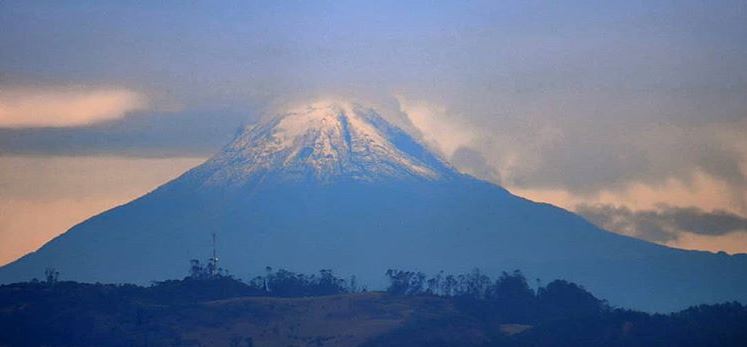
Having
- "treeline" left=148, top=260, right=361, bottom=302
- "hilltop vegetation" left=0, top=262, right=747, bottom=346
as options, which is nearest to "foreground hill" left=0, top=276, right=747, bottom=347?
"hilltop vegetation" left=0, top=262, right=747, bottom=346

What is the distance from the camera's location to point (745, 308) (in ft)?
432

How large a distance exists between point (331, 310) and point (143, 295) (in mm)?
14877

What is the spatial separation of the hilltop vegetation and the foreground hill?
71 mm

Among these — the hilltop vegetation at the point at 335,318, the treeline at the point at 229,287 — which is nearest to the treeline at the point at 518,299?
the hilltop vegetation at the point at 335,318

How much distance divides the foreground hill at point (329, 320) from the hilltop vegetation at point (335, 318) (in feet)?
0.23

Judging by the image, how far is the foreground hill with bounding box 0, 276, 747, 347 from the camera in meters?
128

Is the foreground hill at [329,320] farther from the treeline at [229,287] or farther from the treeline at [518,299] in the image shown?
the treeline at [229,287]

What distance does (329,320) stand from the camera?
143375 mm

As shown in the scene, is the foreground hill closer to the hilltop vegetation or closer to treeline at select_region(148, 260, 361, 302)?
the hilltop vegetation

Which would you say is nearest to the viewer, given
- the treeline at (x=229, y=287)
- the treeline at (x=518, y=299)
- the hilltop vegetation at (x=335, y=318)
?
the hilltop vegetation at (x=335, y=318)

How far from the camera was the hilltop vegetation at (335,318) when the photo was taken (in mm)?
128000

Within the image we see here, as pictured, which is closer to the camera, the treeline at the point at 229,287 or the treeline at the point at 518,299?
the treeline at the point at 518,299

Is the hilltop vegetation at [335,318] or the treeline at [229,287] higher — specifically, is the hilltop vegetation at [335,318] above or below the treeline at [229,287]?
below

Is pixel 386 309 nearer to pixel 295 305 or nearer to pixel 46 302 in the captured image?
pixel 295 305
